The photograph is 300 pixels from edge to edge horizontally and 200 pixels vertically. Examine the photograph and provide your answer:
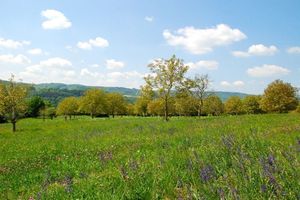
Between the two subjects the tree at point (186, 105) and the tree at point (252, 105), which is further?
the tree at point (252, 105)

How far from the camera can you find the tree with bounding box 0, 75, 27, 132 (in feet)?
146

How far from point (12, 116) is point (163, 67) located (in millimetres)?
20505

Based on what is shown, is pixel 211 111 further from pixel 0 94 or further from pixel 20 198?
pixel 20 198

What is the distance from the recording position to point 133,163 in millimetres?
7910

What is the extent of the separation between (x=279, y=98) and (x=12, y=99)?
57.8 metres

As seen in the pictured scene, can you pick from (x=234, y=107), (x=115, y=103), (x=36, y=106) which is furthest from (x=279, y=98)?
(x=36, y=106)

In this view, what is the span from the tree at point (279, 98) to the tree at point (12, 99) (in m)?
54.3

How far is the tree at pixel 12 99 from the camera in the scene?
4453cm

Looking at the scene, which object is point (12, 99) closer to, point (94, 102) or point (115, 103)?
point (94, 102)

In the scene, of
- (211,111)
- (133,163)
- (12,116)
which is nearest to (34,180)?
(133,163)

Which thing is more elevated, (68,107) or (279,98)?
(279,98)

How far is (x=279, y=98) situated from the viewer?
79.4 meters

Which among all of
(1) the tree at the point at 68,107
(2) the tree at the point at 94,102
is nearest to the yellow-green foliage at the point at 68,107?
(1) the tree at the point at 68,107

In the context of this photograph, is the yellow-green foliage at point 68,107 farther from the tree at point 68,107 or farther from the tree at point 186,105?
the tree at point 186,105
